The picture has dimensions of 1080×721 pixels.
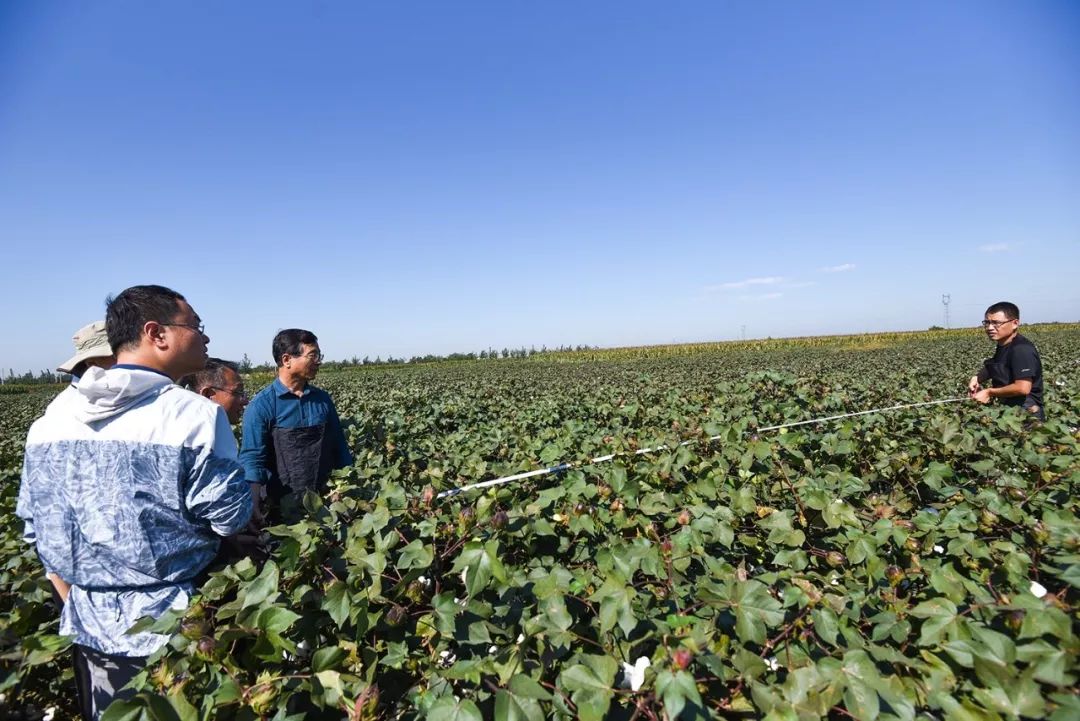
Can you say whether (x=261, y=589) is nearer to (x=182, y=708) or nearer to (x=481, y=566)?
(x=182, y=708)

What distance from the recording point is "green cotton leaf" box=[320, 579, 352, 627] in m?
1.32

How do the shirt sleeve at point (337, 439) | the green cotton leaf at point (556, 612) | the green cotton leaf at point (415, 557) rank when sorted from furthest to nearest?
1. the shirt sleeve at point (337, 439)
2. the green cotton leaf at point (415, 557)
3. the green cotton leaf at point (556, 612)

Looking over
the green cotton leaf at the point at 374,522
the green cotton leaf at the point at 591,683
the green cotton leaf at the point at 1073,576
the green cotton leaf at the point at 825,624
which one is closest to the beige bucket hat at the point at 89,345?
the green cotton leaf at the point at 374,522

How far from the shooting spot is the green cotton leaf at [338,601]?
1.32 metres

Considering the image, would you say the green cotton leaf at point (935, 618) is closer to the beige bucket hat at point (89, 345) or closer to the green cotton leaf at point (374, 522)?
the green cotton leaf at point (374, 522)

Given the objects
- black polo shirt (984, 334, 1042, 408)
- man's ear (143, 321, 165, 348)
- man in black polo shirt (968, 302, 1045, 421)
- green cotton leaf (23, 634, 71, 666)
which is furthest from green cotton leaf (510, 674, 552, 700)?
black polo shirt (984, 334, 1042, 408)

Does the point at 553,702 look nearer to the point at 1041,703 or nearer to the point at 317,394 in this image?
the point at 1041,703

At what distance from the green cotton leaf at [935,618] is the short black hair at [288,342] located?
3532 mm

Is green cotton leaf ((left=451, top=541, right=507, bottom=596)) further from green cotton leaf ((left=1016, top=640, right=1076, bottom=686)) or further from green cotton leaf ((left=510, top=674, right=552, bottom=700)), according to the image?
green cotton leaf ((left=1016, top=640, right=1076, bottom=686))

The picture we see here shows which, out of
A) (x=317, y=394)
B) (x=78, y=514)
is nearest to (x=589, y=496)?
(x=78, y=514)

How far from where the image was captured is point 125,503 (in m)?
1.56

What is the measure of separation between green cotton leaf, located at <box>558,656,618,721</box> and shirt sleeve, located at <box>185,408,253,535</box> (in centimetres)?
119

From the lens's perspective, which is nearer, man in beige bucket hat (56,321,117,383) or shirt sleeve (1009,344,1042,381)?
man in beige bucket hat (56,321,117,383)

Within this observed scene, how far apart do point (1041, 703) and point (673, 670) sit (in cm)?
68
